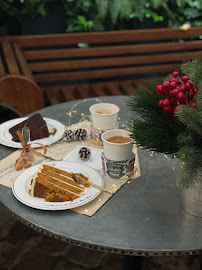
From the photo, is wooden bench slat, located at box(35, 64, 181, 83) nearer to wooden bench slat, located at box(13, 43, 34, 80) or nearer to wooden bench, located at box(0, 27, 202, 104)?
wooden bench, located at box(0, 27, 202, 104)

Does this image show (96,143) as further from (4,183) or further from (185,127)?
(185,127)

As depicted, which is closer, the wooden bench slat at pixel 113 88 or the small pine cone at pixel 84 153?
the small pine cone at pixel 84 153

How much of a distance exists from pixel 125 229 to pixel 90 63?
2317 millimetres

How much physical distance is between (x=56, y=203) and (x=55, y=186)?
0.08 m

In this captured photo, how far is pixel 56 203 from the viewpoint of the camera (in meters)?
1.14

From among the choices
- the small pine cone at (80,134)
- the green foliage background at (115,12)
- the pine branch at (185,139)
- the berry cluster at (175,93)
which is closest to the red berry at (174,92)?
the berry cluster at (175,93)

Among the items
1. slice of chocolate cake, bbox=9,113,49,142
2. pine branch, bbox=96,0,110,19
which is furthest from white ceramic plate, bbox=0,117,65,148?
pine branch, bbox=96,0,110,19

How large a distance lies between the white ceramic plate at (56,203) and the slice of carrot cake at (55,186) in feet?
0.07

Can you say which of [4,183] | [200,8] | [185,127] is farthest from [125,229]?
[200,8]

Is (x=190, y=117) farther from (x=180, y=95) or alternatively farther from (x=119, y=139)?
(x=119, y=139)

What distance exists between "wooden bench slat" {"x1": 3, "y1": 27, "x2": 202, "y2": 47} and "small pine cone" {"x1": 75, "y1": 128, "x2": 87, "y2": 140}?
1714mm

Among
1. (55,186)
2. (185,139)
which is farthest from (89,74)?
(185,139)

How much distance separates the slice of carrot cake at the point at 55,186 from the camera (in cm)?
117

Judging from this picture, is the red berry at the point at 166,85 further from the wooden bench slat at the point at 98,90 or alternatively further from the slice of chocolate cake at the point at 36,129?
the wooden bench slat at the point at 98,90
